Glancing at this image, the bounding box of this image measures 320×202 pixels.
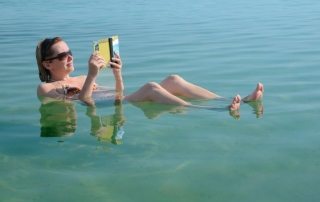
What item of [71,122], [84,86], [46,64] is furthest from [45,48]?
[71,122]

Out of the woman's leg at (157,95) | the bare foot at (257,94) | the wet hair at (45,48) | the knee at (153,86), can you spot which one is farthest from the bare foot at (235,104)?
the wet hair at (45,48)

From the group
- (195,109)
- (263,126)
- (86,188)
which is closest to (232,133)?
(263,126)

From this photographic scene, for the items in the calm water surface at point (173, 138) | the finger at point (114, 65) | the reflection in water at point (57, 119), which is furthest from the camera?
the finger at point (114, 65)

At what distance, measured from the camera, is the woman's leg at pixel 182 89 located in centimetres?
530

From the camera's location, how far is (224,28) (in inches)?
474

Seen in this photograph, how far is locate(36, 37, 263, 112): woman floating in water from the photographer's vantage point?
16.5 feet

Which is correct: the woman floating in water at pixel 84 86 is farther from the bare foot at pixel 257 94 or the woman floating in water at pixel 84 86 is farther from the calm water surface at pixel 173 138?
the calm water surface at pixel 173 138

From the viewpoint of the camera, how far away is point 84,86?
16.6 feet

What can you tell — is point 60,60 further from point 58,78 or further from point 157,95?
point 157,95

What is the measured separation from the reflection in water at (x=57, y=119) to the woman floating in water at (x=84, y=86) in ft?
0.36

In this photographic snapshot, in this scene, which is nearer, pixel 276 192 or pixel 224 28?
pixel 276 192

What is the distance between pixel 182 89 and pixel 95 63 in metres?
0.95

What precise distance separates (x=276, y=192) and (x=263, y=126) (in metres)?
1.37

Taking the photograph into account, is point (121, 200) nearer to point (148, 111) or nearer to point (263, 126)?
point (263, 126)
